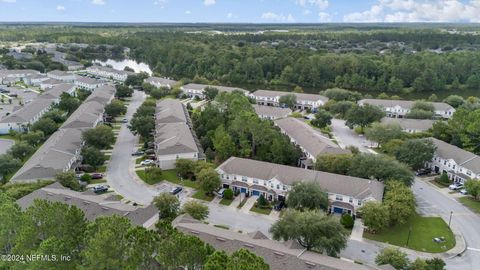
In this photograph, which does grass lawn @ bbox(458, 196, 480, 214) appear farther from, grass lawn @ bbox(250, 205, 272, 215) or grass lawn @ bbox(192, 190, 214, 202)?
grass lawn @ bbox(192, 190, 214, 202)

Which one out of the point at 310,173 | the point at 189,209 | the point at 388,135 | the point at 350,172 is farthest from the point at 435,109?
the point at 189,209

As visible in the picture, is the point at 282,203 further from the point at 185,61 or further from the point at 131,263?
the point at 185,61

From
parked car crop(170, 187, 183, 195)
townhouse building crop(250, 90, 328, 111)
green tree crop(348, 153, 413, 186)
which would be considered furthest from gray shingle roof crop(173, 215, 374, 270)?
townhouse building crop(250, 90, 328, 111)

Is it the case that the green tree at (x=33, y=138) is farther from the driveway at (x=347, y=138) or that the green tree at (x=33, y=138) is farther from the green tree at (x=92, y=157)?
the driveway at (x=347, y=138)

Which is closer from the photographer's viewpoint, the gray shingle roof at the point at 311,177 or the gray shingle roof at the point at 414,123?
the gray shingle roof at the point at 311,177

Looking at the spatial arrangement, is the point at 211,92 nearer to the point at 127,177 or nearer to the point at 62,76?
the point at 127,177

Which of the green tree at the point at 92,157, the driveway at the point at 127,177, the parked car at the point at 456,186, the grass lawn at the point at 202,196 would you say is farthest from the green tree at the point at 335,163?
the green tree at the point at 92,157

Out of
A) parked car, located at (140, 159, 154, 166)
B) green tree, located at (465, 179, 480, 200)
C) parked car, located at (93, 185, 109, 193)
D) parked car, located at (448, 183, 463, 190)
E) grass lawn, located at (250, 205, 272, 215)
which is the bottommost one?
grass lawn, located at (250, 205, 272, 215)

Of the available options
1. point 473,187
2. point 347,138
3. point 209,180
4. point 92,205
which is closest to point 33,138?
point 92,205
